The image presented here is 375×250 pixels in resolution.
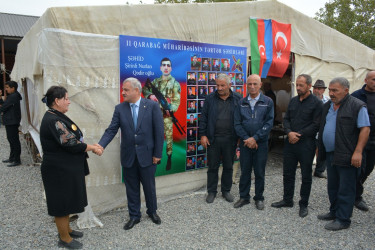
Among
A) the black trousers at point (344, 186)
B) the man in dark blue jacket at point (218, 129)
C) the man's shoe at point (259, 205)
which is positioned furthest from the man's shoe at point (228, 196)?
the black trousers at point (344, 186)

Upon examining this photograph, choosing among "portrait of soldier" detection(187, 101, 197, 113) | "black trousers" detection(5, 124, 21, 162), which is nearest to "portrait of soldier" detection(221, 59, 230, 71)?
"portrait of soldier" detection(187, 101, 197, 113)

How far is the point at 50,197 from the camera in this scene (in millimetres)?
2756

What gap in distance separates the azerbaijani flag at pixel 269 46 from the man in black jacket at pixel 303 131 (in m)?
1.50

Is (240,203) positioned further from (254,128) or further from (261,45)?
(261,45)

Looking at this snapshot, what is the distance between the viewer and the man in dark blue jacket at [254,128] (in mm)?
3787

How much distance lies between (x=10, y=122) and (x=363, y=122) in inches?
257

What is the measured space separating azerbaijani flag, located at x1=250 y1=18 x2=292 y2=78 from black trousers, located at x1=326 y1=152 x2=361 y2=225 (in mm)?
2231

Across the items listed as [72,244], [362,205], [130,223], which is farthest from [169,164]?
[362,205]

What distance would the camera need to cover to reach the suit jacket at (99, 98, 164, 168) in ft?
10.7

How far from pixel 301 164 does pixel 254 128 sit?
0.81 m

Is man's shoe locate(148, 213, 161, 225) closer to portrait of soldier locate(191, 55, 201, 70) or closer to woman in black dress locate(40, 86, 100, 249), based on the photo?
woman in black dress locate(40, 86, 100, 249)

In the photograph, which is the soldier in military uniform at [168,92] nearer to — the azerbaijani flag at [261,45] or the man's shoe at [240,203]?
the man's shoe at [240,203]

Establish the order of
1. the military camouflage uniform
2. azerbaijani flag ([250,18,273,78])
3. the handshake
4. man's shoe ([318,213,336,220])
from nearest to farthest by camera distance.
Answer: the handshake
man's shoe ([318,213,336,220])
the military camouflage uniform
azerbaijani flag ([250,18,273,78])

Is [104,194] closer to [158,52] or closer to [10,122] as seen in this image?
[158,52]
